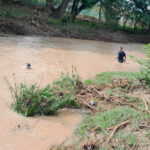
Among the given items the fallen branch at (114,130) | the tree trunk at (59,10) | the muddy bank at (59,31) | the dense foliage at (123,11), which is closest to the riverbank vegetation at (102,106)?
the fallen branch at (114,130)

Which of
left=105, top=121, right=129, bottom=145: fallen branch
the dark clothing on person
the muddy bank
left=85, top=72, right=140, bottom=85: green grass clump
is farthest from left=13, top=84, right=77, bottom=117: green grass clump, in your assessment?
the muddy bank

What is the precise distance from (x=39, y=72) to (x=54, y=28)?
11.6 metres

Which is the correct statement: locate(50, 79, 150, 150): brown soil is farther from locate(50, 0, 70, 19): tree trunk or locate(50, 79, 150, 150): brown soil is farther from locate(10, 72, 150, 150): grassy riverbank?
locate(50, 0, 70, 19): tree trunk

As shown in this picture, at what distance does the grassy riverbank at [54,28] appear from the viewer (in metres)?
19.4

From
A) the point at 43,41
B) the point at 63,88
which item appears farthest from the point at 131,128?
the point at 43,41

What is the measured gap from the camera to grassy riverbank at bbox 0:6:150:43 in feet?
63.5

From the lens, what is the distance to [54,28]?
2172 cm

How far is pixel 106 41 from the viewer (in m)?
23.7

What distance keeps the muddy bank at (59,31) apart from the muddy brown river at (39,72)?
4.14 ft

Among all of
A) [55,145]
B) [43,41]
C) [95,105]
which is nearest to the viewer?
[55,145]

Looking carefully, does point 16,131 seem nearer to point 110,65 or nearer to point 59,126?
point 59,126

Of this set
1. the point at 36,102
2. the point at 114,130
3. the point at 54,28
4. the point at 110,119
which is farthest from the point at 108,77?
the point at 54,28

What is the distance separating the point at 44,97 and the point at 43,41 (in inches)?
474

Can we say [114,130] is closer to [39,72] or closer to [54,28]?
[39,72]
